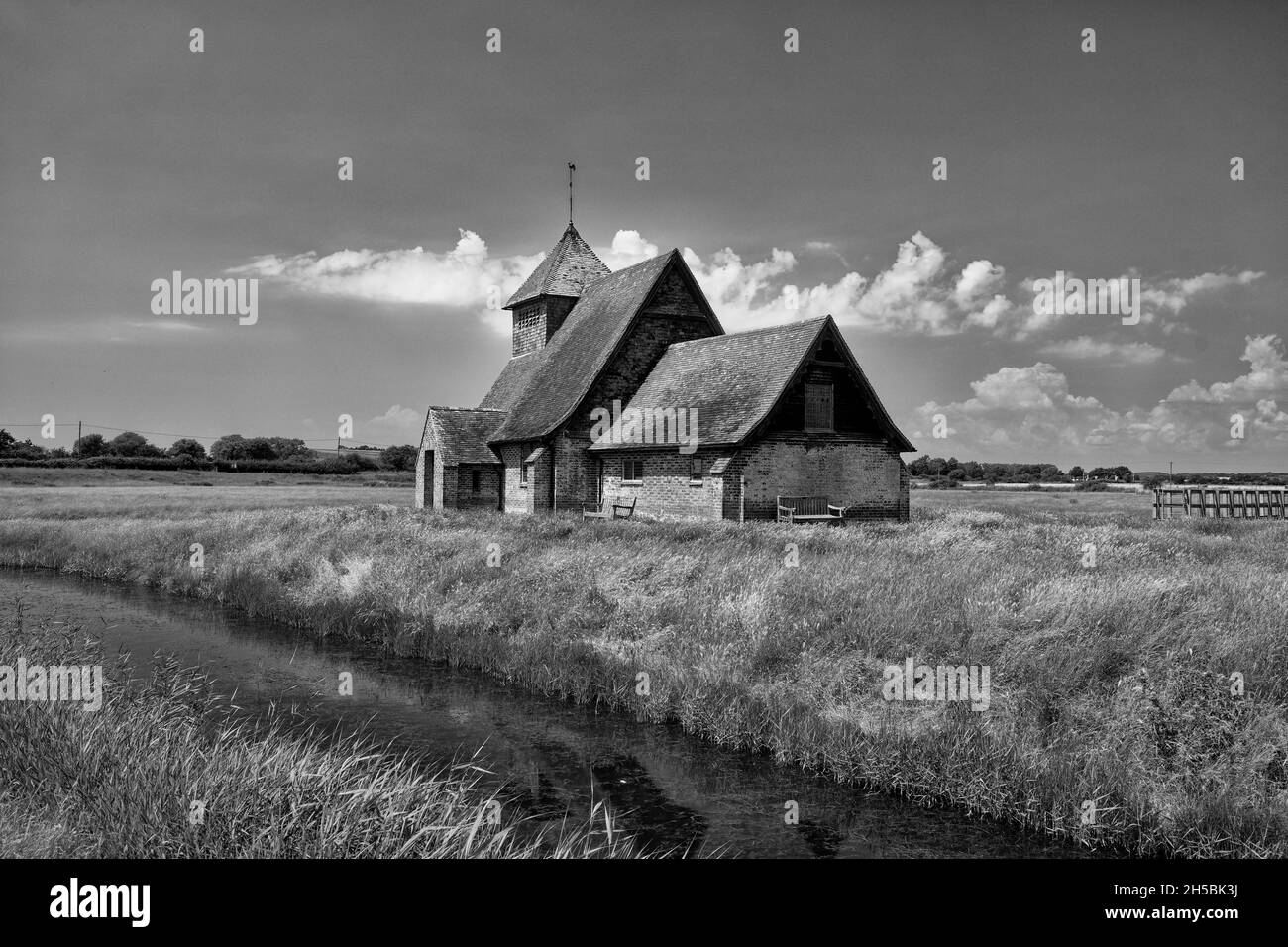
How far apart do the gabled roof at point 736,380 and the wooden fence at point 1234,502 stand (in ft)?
58.5

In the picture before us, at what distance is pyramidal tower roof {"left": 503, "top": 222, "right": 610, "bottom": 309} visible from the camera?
37031 millimetres

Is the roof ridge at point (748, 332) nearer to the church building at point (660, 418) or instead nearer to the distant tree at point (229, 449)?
the church building at point (660, 418)

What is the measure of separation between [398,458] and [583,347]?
239ft

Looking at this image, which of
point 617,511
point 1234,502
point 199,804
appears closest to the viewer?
point 199,804

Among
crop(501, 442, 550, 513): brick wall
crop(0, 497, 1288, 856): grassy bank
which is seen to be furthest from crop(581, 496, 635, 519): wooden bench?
crop(0, 497, 1288, 856): grassy bank

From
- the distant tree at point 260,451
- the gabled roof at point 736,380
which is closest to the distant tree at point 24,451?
the distant tree at point 260,451

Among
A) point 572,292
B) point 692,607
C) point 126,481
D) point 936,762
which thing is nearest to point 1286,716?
point 936,762

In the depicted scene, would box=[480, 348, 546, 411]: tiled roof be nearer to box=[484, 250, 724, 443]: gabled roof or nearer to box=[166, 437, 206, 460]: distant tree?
box=[484, 250, 724, 443]: gabled roof

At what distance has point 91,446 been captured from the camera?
296 ft

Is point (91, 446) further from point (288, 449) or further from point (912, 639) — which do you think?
point (912, 639)

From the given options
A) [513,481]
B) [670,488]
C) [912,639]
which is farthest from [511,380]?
[912,639]

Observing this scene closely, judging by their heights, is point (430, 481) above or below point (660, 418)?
below

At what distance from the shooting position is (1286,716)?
8930 millimetres
